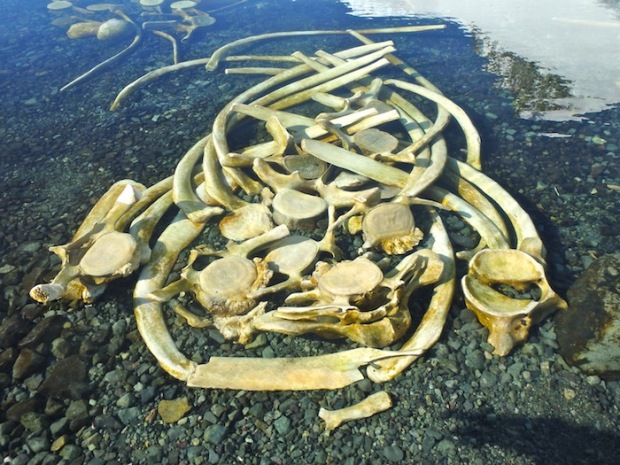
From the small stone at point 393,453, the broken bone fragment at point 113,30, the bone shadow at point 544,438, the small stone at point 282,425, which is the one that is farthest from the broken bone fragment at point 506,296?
the broken bone fragment at point 113,30

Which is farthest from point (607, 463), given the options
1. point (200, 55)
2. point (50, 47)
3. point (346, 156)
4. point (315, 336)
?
point (50, 47)

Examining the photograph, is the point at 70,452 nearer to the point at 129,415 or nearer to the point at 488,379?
the point at 129,415

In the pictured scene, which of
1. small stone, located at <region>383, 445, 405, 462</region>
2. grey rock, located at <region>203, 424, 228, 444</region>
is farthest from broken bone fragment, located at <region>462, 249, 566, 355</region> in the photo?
grey rock, located at <region>203, 424, 228, 444</region>

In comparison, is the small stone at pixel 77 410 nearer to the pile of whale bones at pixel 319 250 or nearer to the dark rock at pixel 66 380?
the dark rock at pixel 66 380

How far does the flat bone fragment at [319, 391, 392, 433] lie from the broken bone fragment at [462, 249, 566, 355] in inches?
50.1

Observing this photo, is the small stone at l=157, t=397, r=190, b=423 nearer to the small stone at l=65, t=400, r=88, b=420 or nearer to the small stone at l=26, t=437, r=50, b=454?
the small stone at l=65, t=400, r=88, b=420

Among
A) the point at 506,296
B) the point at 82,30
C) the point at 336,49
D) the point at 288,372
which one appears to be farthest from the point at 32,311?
the point at 82,30

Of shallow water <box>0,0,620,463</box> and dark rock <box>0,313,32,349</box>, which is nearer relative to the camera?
dark rock <box>0,313,32,349</box>

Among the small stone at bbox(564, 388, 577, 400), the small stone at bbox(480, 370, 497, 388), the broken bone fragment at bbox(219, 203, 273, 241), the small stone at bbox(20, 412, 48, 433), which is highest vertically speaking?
the broken bone fragment at bbox(219, 203, 273, 241)

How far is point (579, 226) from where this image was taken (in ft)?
19.4

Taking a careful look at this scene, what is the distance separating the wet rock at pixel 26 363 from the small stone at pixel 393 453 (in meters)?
3.50

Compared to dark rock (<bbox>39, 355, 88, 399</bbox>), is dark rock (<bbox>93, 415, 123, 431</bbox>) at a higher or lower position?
lower

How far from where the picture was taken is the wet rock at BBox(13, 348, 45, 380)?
468 centimetres

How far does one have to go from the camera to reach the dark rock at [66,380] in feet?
14.8
